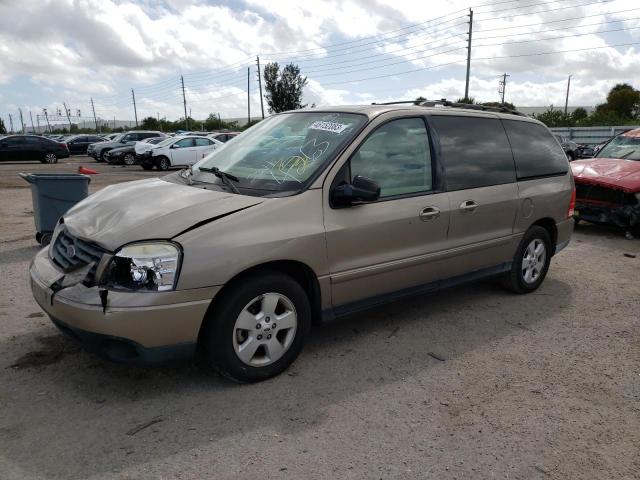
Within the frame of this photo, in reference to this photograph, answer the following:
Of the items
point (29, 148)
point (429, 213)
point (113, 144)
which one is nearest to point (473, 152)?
point (429, 213)

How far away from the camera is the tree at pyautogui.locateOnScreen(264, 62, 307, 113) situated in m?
54.6

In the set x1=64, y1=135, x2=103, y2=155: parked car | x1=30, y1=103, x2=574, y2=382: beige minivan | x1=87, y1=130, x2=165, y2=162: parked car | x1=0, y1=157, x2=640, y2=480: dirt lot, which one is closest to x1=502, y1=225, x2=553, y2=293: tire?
x1=30, y1=103, x2=574, y2=382: beige minivan

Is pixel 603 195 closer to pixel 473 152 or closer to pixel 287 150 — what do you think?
pixel 473 152

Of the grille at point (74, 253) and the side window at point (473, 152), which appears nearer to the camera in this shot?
the grille at point (74, 253)

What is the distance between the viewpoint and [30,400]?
317 cm

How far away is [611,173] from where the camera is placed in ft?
27.5

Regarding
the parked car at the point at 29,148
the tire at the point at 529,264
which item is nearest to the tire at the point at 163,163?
the parked car at the point at 29,148

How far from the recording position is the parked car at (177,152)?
22344mm

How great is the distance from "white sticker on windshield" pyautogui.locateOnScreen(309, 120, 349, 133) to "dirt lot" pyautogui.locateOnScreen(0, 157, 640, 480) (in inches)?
63.8

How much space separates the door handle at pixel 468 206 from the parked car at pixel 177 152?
19.0m

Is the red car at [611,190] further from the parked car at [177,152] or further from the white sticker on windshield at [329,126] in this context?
the parked car at [177,152]

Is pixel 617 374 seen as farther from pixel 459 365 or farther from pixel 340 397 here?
pixel 340 397

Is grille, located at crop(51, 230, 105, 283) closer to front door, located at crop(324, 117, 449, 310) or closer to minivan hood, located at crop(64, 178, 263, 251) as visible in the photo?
minivan hood, located at crop(64, 178, 263, 251)

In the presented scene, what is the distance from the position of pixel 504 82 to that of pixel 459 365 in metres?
84.0
